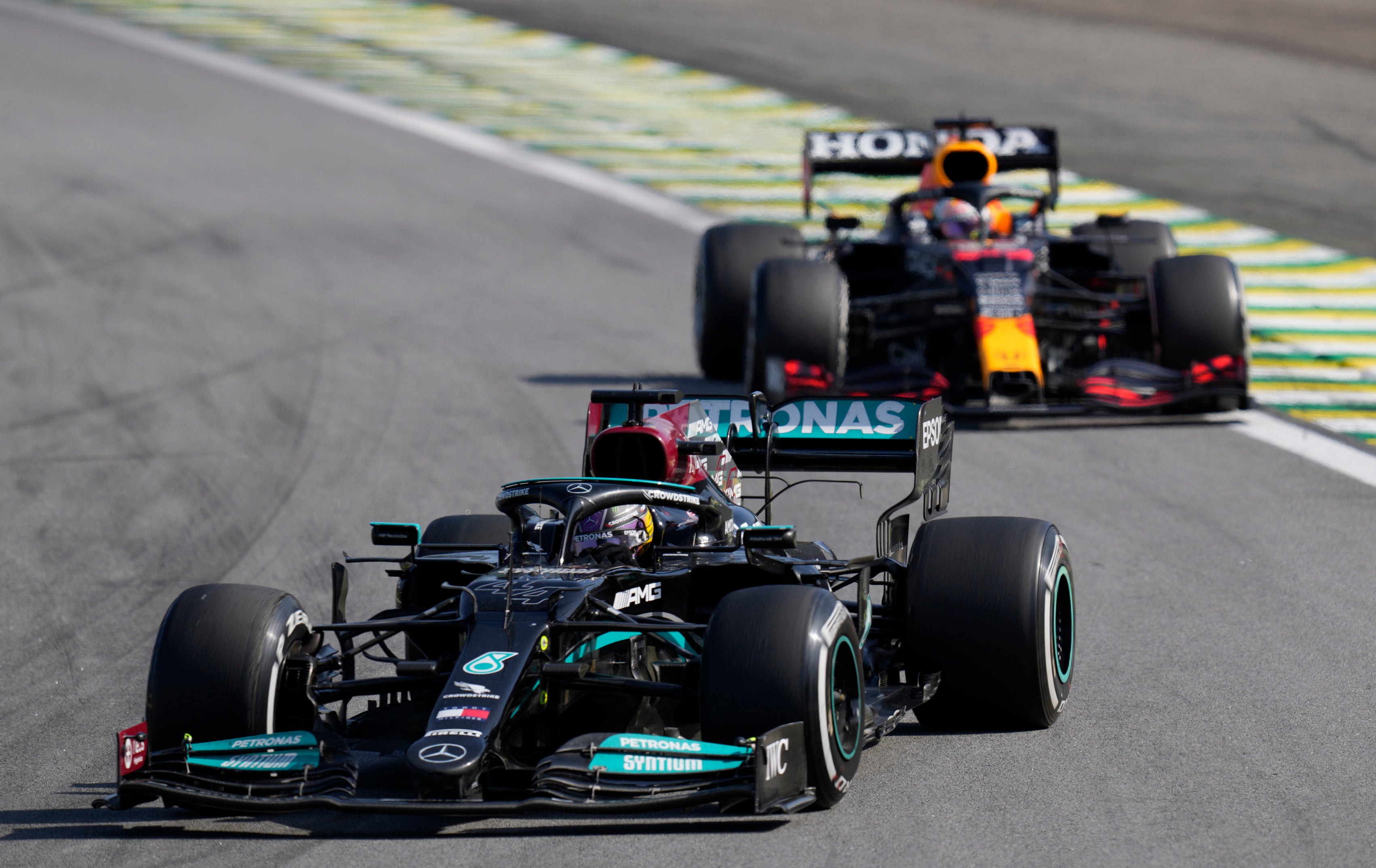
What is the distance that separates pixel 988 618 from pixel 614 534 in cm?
167

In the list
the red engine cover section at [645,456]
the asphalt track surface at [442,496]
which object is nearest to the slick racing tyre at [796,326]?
the asphalt track surface at [442,496]

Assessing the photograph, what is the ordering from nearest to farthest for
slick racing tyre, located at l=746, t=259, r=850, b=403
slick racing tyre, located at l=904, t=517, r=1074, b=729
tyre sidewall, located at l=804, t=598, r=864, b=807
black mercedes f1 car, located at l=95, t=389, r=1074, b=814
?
black mercedes f1 car, located at l=95, t=389, r=1074, b=814, tyre sidewall, located at l=804, t=598, r=864, b=807, slick racing tyre, located at l=904, t=517, r=1074, b=729, slick racing tyre, located at l=746, t=259, r=850, b=403

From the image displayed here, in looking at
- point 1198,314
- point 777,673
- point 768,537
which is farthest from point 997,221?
point 777,673

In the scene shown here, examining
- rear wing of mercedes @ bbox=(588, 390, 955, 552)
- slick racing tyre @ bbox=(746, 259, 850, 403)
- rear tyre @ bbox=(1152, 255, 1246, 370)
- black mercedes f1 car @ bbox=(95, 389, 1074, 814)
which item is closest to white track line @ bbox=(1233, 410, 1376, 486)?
rear tyre @ bbox=(1152, 255, 1246, 370)

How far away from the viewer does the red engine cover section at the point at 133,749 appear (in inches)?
293

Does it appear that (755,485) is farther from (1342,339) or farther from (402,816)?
(1342,339)

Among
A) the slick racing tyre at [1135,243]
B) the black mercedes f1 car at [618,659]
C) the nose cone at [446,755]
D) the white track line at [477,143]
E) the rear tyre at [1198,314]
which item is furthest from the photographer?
the slick racing tyre at [1135,243]

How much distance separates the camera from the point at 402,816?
7.56 m

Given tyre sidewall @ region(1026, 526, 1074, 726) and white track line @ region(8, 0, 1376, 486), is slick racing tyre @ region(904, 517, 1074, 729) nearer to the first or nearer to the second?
tyre sidewall @ region(1026, 526, 1074, 726)

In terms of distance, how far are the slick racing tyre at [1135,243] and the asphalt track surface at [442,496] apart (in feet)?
7.89

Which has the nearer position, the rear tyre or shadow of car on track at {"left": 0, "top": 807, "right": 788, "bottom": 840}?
shadow of car on track at {"left": 0, "top": 807, "right": 788, "bottom": 840}

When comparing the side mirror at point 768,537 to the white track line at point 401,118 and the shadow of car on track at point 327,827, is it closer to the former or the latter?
the shadow of car on track at point 327,827

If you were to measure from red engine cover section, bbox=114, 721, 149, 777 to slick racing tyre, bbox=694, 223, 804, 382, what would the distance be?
9.88 m

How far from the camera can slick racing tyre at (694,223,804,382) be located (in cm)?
1711
